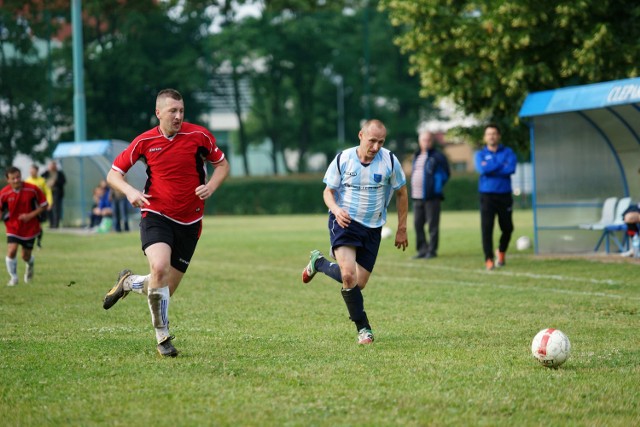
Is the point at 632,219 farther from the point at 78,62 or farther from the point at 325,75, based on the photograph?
the point at 325,75

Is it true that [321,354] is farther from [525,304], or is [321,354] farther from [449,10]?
[449,10]

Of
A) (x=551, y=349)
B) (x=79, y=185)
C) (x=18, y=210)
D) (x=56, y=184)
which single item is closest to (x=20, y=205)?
(x=18, y=210)

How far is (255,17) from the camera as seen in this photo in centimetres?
5619

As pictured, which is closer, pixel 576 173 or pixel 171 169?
pixel 171 169

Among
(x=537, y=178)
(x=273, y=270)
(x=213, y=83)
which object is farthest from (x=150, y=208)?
(x=213, y=83)

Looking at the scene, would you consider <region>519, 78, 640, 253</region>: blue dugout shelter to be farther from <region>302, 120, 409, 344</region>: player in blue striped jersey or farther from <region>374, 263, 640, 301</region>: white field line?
<region>302, 120, 409, 344</region>: player in blue striped jersey

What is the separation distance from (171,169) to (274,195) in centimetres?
4156

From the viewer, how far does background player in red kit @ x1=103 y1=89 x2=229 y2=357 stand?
7.90 meters

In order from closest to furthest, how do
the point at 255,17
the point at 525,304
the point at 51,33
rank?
the point at 525,304 < the point at 51,33 < the point at 255,17

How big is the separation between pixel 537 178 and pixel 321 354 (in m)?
11.6

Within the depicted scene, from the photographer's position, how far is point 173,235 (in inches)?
320

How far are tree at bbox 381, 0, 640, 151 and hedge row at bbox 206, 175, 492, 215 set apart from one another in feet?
95.6

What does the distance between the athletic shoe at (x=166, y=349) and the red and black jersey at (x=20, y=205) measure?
23.7ft

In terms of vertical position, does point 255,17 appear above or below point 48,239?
above
